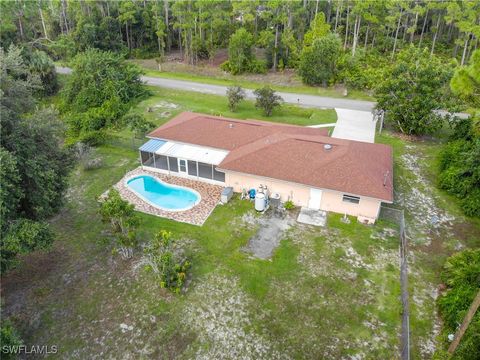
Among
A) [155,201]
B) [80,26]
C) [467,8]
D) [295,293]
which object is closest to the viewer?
[295,293]

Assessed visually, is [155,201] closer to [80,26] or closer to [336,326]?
[336,326]

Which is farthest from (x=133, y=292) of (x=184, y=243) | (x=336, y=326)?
(x=336, y=326)

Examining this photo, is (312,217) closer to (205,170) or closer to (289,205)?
(289,205)

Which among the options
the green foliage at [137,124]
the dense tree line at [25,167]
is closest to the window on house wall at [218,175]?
the green foliage at [137,124]

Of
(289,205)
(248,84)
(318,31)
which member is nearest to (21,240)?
(289,205)

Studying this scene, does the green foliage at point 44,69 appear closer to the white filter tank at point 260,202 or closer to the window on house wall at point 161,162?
the window on house wall at point 161,162

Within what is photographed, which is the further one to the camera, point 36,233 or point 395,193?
point 395,193

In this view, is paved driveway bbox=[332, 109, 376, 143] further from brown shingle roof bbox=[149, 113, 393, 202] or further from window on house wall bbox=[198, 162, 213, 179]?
window on house wall bbox=[198, 162, 213, 179]
